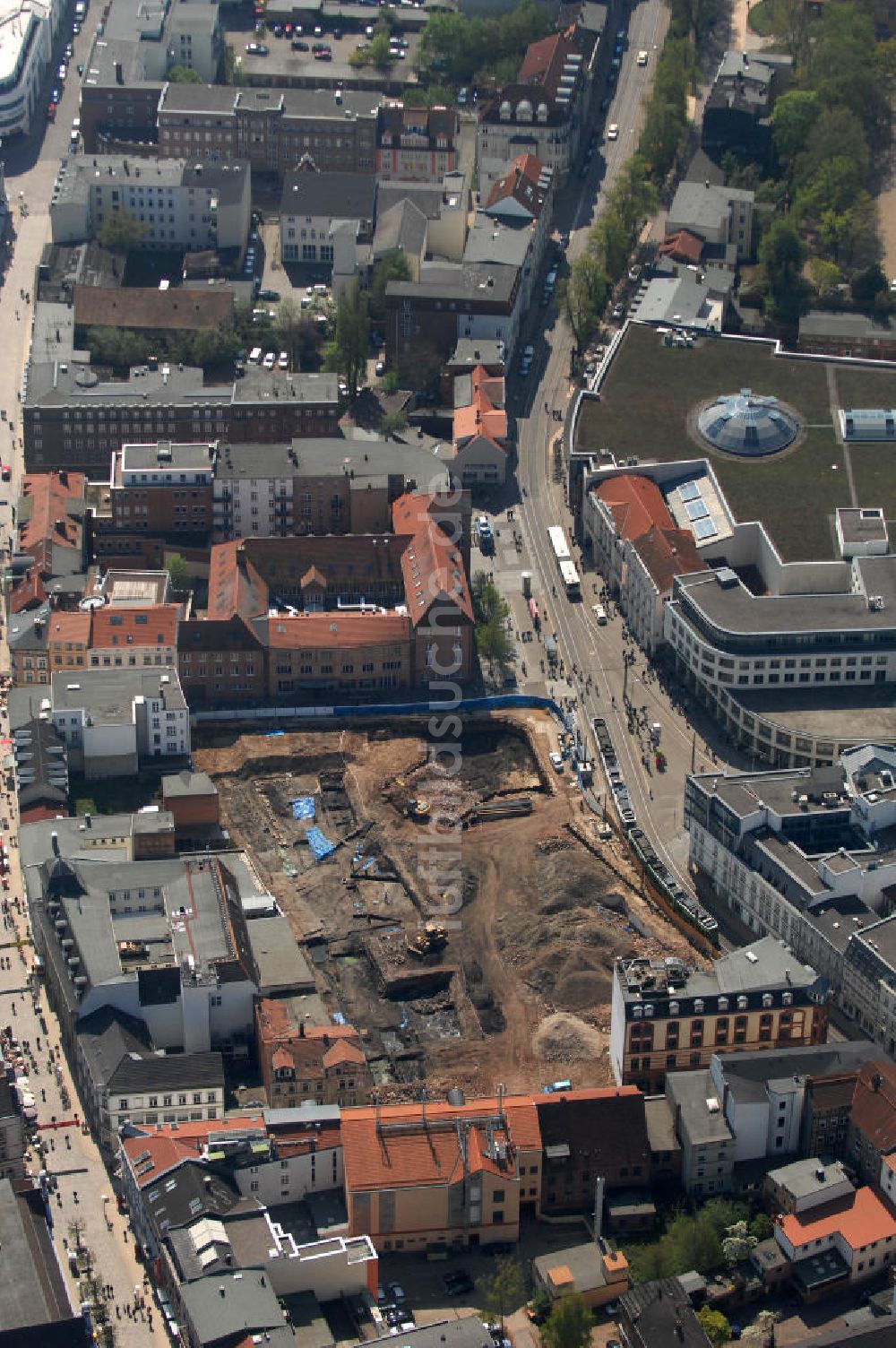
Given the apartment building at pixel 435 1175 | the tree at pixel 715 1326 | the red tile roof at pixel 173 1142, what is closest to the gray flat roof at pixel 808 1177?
the tree at pixel 715 1326

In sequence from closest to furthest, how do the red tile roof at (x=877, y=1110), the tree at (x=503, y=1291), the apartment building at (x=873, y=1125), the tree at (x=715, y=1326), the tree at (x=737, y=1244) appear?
the tree at (x=715, y=1326), the tree at (x=503, y=1291), the tree at (x=737, y=1244), the red tile roof at (x=877, y=1110), the apartment building at (x=873, y=1125)

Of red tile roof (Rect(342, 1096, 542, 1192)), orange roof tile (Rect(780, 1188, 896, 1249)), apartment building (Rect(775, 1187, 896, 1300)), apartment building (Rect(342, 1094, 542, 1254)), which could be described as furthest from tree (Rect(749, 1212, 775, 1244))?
red tile roof (Rect(342, 1096, 542, 1192))

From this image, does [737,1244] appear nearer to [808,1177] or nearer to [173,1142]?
[808,1177]

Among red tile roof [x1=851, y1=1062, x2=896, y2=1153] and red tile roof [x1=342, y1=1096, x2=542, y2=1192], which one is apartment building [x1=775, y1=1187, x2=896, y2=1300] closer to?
red tile roof [x1=851, y1=1062, x2=896, y2=1153]

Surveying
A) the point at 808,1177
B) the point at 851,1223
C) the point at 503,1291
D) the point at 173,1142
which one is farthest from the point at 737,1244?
the point at 173,1142

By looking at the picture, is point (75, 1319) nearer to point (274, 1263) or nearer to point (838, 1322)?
point (274, 1263)

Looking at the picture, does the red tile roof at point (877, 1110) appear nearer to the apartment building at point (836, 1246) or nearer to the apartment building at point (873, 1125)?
the apartment building at point (873, 1125)

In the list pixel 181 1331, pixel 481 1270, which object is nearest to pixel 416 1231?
pixel 481 1270
